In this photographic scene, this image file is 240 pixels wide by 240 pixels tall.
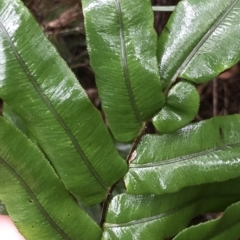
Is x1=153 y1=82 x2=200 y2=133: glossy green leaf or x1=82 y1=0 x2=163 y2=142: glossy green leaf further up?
x1=82 y1=0 x2=163 y2=142: glossy green leaf

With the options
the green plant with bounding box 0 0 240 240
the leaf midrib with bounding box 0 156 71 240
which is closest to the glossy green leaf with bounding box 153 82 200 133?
the green plant with bounding box 0 0 240 240

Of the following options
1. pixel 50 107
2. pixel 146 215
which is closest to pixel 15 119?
pixel 50 107

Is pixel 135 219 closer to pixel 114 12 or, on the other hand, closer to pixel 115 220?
pixel 115 220

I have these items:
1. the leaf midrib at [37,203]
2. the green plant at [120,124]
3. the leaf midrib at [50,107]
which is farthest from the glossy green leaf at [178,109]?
the leaf midrib at [37,203]

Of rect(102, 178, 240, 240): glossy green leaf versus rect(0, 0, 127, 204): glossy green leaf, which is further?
rect(102, 178, 240, 240): glossy green leaf

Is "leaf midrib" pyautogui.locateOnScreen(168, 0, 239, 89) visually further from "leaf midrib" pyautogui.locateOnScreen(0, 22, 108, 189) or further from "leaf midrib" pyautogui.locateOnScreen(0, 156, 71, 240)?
"leaf midrib" pyautogui.locateOnScreen(0, 156, 71, 240)

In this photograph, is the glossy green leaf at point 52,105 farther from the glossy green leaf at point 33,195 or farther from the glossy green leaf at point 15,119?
the glossy green leaf at point 15,119
